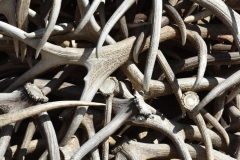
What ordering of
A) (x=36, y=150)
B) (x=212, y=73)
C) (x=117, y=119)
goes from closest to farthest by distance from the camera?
(x=117, y=119) < (x=36, y=150) < (x=212, y=73)

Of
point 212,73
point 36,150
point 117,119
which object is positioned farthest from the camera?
point 212,73

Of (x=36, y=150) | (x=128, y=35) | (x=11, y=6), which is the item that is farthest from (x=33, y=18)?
(x=36, y=150)

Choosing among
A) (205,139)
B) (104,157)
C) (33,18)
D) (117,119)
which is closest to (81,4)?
(33,18)

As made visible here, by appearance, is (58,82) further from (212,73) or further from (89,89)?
(212,73)

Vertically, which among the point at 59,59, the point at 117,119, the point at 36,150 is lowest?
the point at 36,150

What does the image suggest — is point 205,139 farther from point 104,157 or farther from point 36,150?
point 36,150

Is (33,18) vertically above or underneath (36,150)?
above

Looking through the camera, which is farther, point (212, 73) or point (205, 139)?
point (212, 73)
